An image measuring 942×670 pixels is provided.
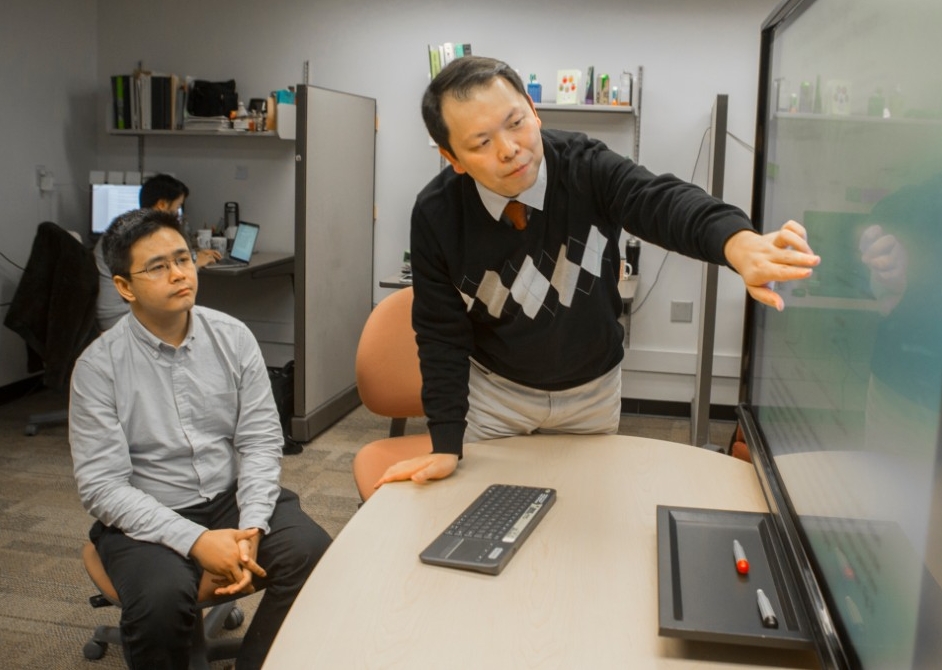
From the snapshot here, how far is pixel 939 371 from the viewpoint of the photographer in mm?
594

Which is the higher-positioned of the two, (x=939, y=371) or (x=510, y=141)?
(x=510, y=141)

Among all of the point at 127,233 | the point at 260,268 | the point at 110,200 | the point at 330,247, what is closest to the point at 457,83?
the point at 127,233

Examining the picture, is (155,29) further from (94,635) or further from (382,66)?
(94,635)

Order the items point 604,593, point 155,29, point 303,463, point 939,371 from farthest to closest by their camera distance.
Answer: point 155,29, point 303,463, point 604,593, point 939,371

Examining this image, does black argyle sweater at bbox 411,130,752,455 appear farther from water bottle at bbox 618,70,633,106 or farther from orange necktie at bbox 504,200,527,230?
water bottle at bbox 618,70,633,106

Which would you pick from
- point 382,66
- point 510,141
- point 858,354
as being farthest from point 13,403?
point 858,354

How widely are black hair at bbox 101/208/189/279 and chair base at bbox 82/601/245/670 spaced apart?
0.79 meters

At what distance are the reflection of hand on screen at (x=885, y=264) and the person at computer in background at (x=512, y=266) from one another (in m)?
0.43

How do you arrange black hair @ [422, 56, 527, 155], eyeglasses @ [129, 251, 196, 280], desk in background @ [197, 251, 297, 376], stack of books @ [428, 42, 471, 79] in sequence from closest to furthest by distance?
1. black hair @ [422, 56, 527, 155]
2. eyeglasses @ [129, 251, 196, 280]
3. stack of books @ [428, 42, 471, 79]
4. desk in background @ [197, 251, 297, 376]

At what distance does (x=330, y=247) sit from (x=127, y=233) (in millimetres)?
2262

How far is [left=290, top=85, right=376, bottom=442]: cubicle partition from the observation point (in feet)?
12.4

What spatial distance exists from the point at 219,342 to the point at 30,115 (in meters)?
3.49

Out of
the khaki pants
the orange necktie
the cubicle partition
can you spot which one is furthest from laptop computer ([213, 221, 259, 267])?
the orange necktie

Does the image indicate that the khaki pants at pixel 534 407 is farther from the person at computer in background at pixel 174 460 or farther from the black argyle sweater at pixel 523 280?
the person at computer in background at pixel 174 460
